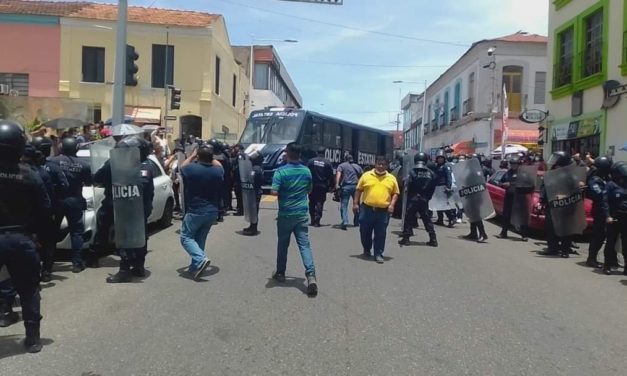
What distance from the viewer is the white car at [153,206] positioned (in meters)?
8.75

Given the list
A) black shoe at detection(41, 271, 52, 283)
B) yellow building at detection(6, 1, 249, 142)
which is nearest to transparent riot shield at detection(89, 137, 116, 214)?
black shoe at detection(41, 271, 52, 283)

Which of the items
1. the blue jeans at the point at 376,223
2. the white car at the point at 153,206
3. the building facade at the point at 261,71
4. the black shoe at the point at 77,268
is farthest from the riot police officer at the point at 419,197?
the building facade at the point at 261,71

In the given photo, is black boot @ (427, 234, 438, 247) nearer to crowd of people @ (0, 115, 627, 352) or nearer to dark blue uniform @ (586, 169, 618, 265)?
crowd of people @ (0, 115, 627, 352)

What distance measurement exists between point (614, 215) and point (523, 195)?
11.7ft

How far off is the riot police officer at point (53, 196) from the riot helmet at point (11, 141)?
2309 mm

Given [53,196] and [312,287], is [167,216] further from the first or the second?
[312,287]

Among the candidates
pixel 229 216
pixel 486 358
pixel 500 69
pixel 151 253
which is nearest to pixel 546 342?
pixel 486 358

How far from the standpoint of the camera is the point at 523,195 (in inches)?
502

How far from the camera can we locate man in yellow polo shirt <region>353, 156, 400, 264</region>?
31.3ft

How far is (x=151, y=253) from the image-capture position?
973 centimetres

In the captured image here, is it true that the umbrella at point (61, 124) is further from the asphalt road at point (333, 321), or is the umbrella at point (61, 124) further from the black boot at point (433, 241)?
the black boot at point (433, 241)

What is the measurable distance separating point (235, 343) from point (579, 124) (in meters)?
19.2

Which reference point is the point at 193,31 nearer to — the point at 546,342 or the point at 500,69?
the point at 500,69

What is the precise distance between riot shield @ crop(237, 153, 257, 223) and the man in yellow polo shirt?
2763mm
